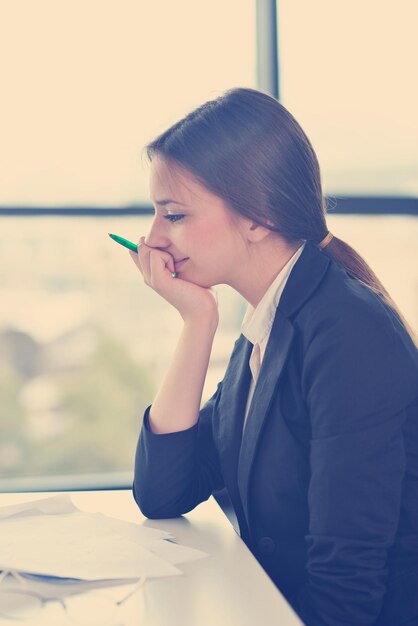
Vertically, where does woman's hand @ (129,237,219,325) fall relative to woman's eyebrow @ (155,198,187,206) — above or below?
below

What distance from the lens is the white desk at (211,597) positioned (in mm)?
850

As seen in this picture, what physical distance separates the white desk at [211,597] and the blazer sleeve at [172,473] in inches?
4.7

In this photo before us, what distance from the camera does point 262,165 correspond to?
1.32 metres

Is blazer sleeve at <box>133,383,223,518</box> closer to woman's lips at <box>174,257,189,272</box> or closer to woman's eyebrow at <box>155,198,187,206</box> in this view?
woman's lips at <box>174,257,189,272</box>

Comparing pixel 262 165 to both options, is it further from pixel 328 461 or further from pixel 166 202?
pixel 328 461

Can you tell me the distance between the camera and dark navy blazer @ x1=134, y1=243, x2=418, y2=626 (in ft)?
3.59

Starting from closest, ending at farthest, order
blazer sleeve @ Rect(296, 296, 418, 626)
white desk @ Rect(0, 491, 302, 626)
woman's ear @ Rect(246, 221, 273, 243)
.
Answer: white desk @ Rect(0, 491, 302, 626) < blazer sleeve @ Rect(296, 296, 418, 626) < woman's ear @ Rect(246, 221, 273, 243)

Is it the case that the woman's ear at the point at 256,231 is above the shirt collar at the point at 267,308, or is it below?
above

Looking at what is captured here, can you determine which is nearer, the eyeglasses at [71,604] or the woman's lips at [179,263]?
the eyeglasses at [71,604]

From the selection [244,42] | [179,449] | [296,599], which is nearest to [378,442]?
[296,599]

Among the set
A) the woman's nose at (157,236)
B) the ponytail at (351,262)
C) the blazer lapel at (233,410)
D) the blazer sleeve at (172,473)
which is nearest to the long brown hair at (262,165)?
the ponytail at (351,262)

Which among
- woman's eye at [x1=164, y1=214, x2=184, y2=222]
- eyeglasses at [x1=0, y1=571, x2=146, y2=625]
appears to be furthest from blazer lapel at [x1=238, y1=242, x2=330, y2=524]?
eyeglasses at [x1=0, y1=571, x2=146, y2=625]

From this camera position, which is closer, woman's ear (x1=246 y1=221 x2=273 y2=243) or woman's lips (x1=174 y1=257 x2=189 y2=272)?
woman's ear (x1=246 y1=221 x2=273 y2=243)

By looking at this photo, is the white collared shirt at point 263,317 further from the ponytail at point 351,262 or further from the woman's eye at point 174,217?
the woman's eye at point 174,217
